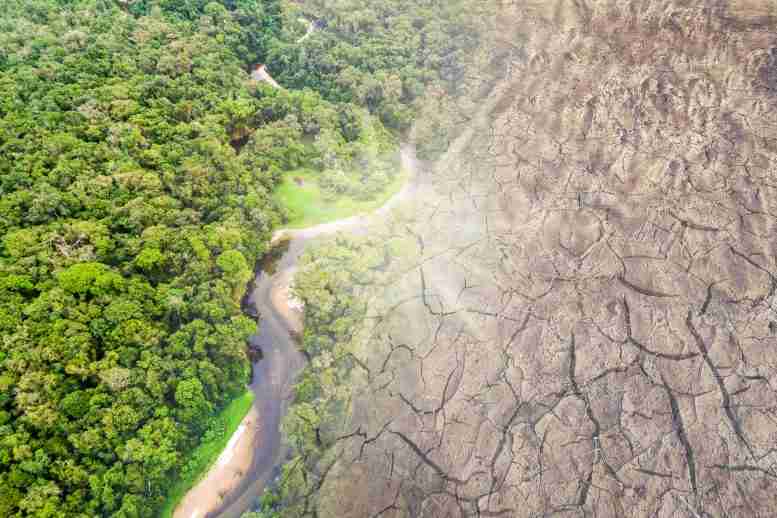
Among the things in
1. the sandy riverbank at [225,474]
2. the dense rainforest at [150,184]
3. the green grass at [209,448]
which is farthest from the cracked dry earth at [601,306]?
the dense rainforest at [150,184]

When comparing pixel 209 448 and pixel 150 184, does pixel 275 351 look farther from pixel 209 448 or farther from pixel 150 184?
pixel 150 184

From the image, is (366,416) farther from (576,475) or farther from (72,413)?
(72,413)

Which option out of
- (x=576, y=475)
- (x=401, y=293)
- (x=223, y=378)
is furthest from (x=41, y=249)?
(x=576, y=475)

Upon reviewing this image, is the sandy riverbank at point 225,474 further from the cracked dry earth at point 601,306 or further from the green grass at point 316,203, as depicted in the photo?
the green grass at point 316,203

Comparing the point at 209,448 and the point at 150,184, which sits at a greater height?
the point at 150,184

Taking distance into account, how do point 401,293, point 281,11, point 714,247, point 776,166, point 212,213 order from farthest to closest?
point 281,11, point 212,213, point 401,293, point 776,166, point 714,247

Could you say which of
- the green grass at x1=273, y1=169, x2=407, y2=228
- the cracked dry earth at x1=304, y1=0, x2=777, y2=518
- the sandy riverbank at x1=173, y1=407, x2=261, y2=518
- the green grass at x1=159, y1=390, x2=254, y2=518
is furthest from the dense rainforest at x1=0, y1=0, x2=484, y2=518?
the cracked dry earth at x1=304, y1=0, x2=777, y2=518

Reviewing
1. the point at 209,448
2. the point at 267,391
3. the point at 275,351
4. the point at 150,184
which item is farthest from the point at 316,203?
the point at 209,448
